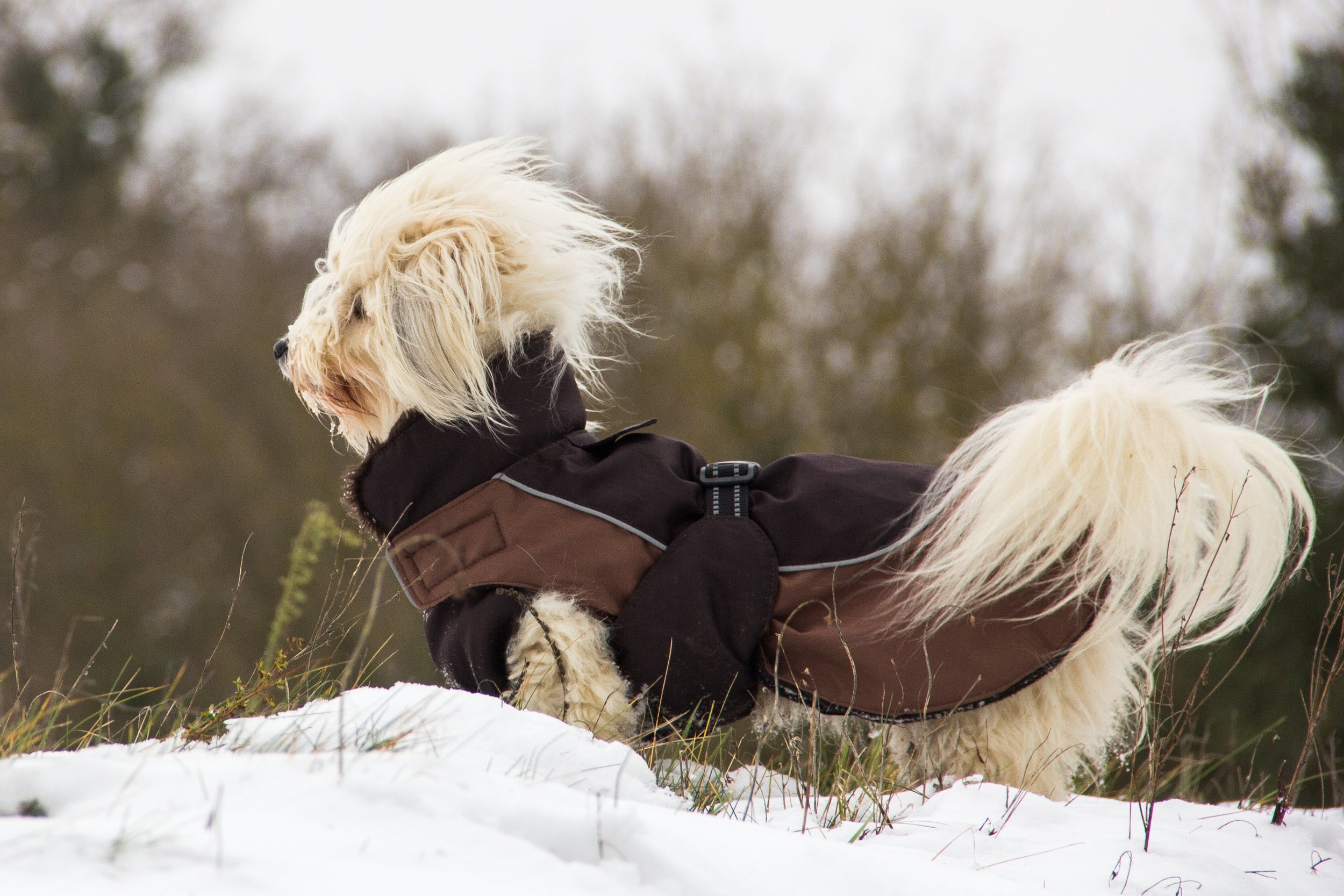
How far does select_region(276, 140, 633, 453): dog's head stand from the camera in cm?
343

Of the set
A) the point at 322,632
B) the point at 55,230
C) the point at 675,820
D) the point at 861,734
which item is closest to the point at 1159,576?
the point at 861,734

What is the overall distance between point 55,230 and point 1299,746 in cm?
1859

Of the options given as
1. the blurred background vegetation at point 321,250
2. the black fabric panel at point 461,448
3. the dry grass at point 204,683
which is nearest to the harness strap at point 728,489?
the black fabric panel at point 461,448

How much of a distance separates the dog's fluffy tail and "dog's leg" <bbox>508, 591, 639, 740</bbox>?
0.88 m

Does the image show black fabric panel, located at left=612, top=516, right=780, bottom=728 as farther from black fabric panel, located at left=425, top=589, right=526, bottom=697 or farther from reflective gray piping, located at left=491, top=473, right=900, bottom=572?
black fabric panel, located at left=425, top=589, right=526, bottom=697

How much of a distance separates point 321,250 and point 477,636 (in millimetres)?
15608

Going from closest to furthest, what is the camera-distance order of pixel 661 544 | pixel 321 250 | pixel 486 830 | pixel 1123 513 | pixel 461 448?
1. pixel 486 830
2. pixel 1123 513
3. pixel 661 544
4. pixel 461 448
5. pixel 321 250

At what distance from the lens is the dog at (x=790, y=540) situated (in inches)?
119

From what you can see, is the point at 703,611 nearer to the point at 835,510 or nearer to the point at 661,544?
the point at 661,544

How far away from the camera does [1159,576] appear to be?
300 centimetres

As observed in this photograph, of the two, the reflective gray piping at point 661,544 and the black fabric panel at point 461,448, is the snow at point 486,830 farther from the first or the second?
the black fabric panel at point 461,448

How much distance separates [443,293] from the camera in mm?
3439

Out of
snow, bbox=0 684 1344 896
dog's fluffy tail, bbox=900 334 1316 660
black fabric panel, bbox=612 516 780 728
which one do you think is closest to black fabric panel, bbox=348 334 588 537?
black fabric panel, bbox=612 516 780 728

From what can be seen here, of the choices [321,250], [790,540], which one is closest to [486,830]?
[790,540]
